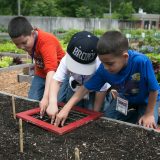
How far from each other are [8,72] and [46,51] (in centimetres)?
511

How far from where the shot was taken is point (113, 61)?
261 centimetres

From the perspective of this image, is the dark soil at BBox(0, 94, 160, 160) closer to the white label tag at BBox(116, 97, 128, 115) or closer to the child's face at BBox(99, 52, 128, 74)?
the white label tag at BBox(116, 97, 128, 115)

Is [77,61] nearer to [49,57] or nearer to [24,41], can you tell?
[49,57]

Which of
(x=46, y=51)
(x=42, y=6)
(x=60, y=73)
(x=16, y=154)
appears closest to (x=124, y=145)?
(x=16, y=154)

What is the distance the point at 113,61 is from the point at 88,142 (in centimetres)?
68

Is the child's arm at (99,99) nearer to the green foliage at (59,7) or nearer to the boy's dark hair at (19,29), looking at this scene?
the boy's dark hair at (19,29)

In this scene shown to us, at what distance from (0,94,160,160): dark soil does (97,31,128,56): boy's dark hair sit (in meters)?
0.69

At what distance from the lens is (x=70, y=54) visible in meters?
2.92

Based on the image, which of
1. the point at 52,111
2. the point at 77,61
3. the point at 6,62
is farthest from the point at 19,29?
the point at 6,62

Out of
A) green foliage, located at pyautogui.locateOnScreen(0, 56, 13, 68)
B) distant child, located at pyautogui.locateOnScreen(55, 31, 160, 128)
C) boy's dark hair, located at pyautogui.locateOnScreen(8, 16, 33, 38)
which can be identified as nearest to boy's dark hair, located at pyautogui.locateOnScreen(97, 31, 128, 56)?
distant child, located at pyautogui.locateOnScreen(55, 31, 160, 128)

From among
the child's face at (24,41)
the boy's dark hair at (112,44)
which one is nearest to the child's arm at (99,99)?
the boy's dark hair at (112,44)

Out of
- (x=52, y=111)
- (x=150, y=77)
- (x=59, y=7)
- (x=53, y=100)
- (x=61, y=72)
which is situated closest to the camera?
(x=150, y=77)

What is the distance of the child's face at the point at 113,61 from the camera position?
2.58m

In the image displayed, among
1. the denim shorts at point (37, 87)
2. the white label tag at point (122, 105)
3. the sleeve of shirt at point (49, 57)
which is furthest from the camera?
the denim shorts at point (37, 87)
